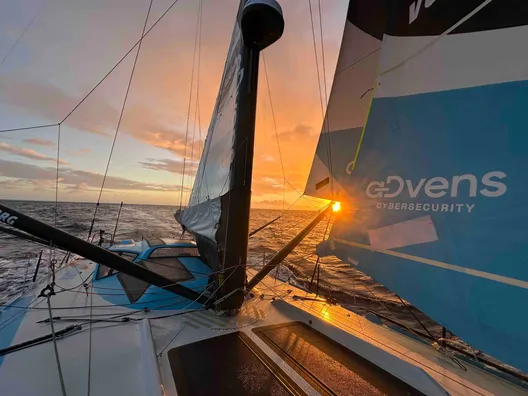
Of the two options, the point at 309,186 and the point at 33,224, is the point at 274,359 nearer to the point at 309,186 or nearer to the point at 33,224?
the point at 309,186

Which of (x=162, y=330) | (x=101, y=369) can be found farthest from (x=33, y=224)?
(x=162, y=330)

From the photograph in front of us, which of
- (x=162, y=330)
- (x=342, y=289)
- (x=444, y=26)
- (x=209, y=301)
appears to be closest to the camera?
(x=444, y=26)

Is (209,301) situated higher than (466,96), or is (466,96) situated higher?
(466,96)

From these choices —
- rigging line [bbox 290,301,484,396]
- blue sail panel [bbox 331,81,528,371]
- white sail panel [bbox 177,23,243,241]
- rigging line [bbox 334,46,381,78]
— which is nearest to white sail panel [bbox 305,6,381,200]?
rigging line [bbox 334,46,381,78]

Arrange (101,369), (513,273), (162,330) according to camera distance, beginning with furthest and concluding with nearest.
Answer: (162,330) → (101,369) → (513,273)

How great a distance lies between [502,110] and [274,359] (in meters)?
2.32

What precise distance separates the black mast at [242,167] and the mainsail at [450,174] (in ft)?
4.17

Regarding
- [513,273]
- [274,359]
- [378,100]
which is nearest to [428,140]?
[378,100]

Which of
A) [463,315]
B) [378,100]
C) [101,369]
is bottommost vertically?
[101,369]

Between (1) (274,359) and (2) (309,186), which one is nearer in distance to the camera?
(1) (274,359)

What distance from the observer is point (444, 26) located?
4.98 feet

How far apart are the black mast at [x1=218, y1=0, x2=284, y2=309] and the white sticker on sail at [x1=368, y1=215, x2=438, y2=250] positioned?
162cm

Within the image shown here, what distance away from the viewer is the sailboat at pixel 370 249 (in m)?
1.26

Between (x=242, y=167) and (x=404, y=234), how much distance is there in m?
1.92
